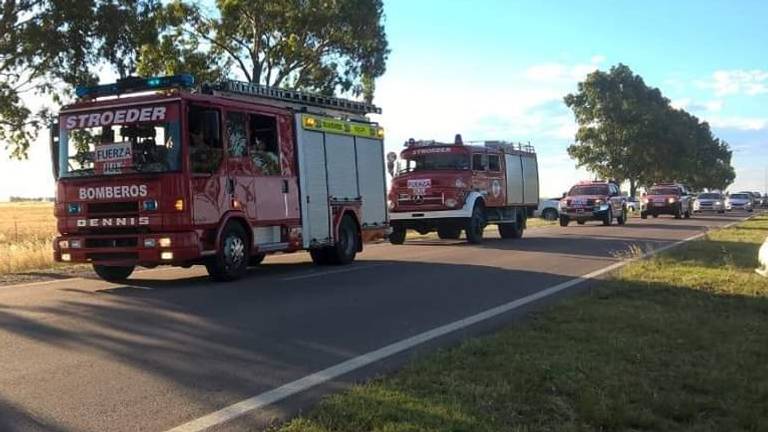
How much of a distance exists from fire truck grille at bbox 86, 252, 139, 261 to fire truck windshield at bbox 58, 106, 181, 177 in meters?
1.20

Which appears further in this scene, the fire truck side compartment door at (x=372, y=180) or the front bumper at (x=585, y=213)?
the front bumper at (x=585, y=213)

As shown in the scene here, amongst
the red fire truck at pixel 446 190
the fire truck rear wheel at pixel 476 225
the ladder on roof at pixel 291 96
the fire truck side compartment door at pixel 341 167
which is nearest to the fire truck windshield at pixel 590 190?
the red fire truck at pixel 446 190

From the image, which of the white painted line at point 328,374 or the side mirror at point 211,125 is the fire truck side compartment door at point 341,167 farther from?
the white painted line at point 328,374

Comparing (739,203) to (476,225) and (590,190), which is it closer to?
(590,190)

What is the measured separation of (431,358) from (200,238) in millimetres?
5986

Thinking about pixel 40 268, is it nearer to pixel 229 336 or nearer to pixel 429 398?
pixel 229 336

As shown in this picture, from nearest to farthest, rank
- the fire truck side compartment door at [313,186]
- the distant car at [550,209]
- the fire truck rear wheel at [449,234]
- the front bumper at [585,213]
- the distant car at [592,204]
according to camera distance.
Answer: the fire truck side compartment door at [313,186] → the fire truck rear wheel at [449,234] → the front bumper at [585,213] → the distant car at [592,204] → the distant car at [550,209]

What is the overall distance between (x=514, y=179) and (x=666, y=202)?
20.0m

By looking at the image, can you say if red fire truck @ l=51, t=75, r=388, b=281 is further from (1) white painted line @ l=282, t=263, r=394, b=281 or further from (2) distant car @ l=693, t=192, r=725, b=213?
(2) distant car @ l=693, t=192, r=725, b=213

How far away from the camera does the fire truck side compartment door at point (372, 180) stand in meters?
16.7

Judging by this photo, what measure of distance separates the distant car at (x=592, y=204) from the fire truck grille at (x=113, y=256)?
26421 mm

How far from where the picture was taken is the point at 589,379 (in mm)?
6020

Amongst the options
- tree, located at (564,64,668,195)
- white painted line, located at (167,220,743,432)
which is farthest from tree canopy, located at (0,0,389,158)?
tree, located at (564,64,668,195)

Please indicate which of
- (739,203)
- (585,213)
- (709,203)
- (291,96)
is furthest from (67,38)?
(739,203)
